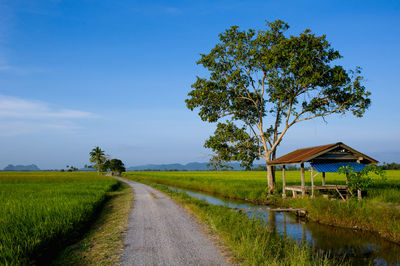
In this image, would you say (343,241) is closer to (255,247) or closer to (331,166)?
(255,247)

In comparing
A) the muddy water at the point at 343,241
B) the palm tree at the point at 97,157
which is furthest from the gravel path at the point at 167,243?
the palm tree at the point at 97,157

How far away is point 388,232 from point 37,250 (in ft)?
41.0

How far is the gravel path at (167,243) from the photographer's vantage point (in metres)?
6.74

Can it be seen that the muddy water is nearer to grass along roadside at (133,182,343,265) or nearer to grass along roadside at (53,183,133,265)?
grass along roadside at (133,182,343,265)

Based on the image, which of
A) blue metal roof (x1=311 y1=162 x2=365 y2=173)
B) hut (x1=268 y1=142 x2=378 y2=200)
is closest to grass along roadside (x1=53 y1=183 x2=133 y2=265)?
hut (x1=268 y1=142 x2=378 y2=200)

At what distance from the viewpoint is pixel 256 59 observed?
74.2 feet

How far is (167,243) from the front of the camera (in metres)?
8.27

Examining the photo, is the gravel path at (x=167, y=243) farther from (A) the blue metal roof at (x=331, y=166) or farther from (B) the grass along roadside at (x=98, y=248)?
(A) the blue metal roof at (x=331, y=166)

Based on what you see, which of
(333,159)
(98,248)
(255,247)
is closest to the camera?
(255,247)

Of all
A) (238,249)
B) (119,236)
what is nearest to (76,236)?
(119,236)

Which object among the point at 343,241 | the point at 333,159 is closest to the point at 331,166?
the point at 333,159

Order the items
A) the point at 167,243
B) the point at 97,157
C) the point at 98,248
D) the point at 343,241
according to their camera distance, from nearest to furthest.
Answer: the point at 98,248 → the point at 167,243 → the point at 343,241 → the point at 97,157

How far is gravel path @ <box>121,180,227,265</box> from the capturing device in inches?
265

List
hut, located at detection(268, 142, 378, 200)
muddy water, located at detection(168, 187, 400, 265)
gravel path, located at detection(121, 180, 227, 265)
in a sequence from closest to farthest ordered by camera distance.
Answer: gravel path, located at detection(121, 180, 227, 265) < muddy water, located at detection(168, 187, 400, 265) < hut, located at detection(268, 142, 378, 200)
